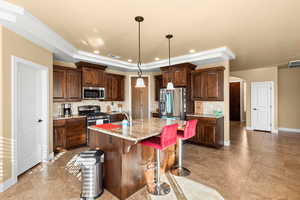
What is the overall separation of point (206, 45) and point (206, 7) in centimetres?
162

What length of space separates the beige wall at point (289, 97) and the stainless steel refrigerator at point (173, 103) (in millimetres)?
4958

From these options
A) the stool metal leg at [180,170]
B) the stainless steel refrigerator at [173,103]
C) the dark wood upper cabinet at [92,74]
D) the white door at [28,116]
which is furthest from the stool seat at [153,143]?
the dark wood upper cabinet at [92,74]

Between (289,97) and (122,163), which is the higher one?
(289,97)

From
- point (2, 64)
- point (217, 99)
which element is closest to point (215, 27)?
point (217, 99)

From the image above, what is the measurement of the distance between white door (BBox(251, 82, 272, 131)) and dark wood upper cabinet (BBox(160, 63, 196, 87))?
11.8 feet

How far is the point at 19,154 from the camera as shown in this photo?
2771mm

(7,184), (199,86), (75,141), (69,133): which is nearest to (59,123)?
(69,133)

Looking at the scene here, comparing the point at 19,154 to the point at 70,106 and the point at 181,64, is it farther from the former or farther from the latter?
the point at 181,64

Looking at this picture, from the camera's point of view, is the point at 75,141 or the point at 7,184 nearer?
the point at 7,184

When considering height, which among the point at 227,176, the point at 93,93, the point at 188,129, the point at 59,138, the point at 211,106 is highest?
the point at 93,93

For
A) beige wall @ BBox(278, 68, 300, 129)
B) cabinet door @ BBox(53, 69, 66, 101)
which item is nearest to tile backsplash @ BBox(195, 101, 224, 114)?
beige wall @ BBox(278, 68, 300, 129)

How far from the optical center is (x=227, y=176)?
2721 millimetres

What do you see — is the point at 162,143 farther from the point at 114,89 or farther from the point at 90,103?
the point at 114,89

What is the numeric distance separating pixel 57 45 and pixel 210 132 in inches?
176
